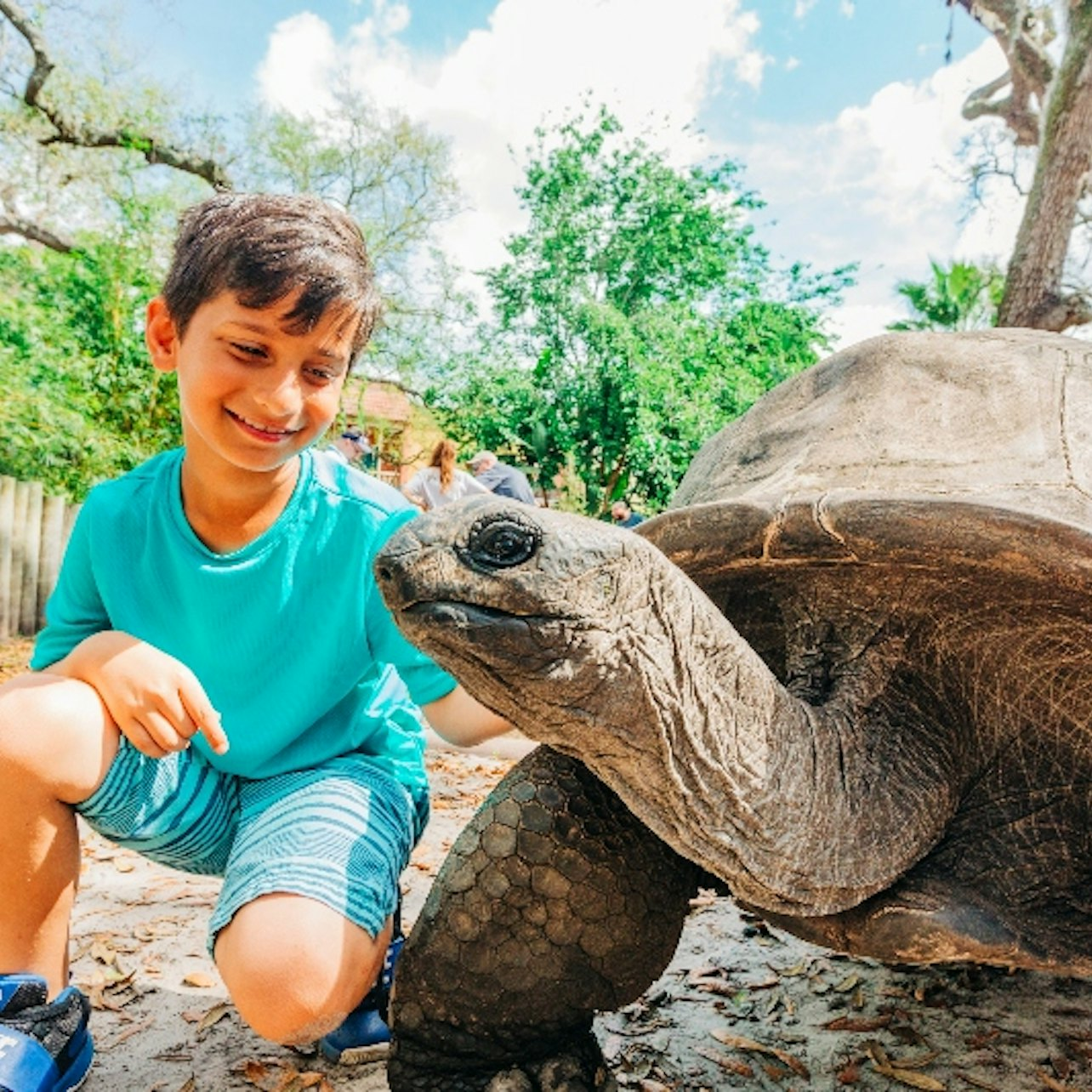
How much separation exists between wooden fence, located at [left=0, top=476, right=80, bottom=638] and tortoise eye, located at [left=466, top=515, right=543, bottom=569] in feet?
25.2

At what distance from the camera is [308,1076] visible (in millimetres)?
1766

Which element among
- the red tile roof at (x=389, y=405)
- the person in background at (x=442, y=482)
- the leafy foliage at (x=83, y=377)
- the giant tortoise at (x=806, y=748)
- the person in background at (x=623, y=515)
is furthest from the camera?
the red tile roof at (x=389, y=405)

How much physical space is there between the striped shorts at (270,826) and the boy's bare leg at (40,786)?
0.22ft

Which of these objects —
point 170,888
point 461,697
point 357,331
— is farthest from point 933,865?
point 170,888

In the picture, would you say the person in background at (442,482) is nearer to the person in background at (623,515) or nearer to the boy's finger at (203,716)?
the person in background at (623,515)

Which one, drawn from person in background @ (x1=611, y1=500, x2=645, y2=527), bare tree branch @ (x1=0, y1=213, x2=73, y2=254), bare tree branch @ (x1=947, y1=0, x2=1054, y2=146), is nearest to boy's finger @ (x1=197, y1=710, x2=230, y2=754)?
person in background @ (x1=611, y1=500, x2=645, y2=527)

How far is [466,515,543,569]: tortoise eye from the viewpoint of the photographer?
112cm

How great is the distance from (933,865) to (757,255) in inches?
586

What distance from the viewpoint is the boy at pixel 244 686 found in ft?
4.93

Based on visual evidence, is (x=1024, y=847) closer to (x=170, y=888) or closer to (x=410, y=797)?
(x=410, y=797)

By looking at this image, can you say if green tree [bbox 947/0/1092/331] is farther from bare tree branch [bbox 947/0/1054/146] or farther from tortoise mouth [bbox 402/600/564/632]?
tortoise mouth [bbox 402/600/564/632]

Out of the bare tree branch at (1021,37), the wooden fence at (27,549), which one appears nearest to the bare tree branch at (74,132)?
the wooden fence at (27,549)

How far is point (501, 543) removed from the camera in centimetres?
112

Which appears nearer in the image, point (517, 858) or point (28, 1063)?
point (28, 1063)
